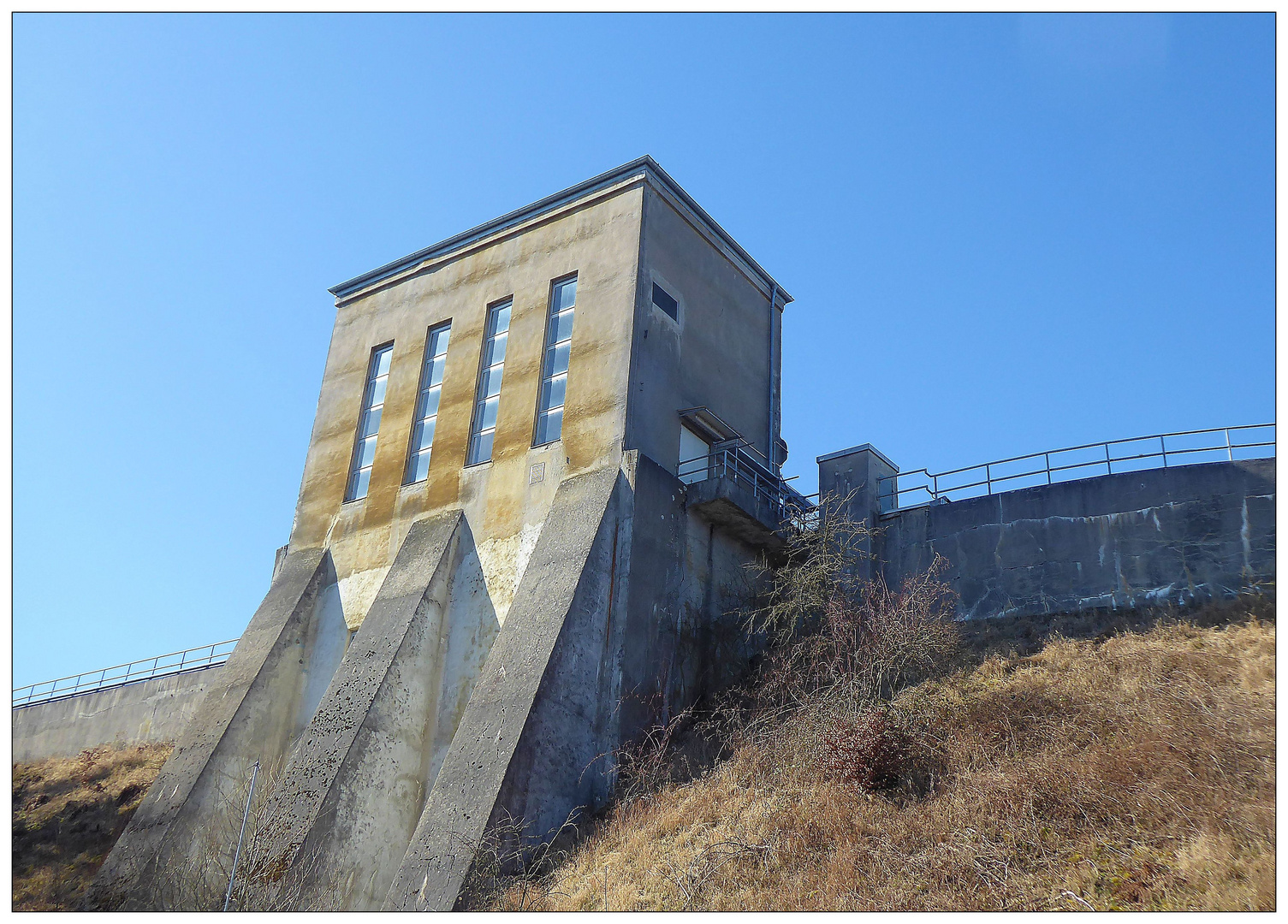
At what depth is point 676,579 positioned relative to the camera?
16.6 meters

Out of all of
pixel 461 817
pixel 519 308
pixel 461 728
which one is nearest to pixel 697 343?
pixel 519 308

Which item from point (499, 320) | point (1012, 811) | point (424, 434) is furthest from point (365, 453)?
point (1012, 811)

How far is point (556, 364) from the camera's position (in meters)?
18.6

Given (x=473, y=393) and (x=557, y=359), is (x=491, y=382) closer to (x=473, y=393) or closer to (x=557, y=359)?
(x=473, y=393)

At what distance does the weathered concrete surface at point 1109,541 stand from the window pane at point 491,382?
744cm

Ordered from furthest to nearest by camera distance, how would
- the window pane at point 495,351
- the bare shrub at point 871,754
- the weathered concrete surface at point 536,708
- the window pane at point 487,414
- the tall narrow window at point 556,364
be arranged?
the window pane at point 495,351
the window pane at point 487,414
the tall narrow window at point 556,364
the bare shrub at point 871,754
the weathered concrete surface at point 536,708

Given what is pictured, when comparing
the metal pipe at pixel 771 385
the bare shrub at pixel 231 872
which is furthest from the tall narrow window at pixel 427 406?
the metal pipe at pixel 771 385

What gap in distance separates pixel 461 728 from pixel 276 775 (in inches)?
186

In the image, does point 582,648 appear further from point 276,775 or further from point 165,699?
point 165,699

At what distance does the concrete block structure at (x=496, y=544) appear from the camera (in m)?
13.8

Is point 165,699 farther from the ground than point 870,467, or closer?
closer

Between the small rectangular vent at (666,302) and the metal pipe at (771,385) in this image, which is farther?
the metal pipe at (771,385)

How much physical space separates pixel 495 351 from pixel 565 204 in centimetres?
301

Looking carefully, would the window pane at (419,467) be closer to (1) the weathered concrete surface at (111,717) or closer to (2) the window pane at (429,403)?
(2) the window pane at (429,403)
